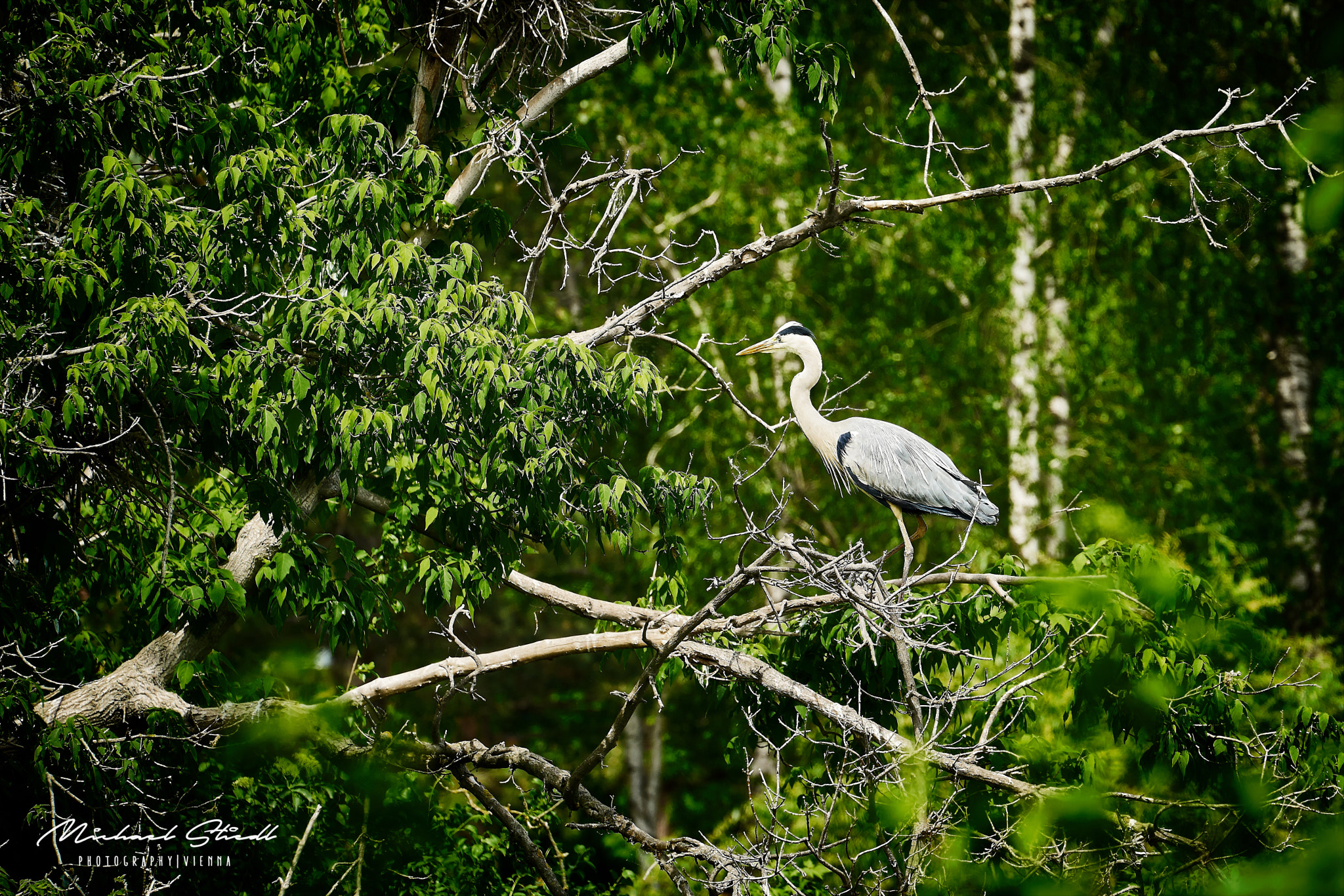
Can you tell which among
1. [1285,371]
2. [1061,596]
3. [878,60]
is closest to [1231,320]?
[1285,371]

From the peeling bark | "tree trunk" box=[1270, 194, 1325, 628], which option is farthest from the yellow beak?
"tree trunk" box=[1270, 194, 1325, 628]

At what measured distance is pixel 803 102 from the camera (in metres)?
7.82

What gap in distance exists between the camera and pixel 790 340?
507cm

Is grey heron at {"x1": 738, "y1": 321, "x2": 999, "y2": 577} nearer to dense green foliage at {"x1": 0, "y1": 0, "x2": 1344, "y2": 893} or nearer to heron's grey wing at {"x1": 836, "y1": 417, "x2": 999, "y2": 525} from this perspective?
heron's grey wing at {"x1": 836, "y1": 417, "x2": 999, "y2": 525}

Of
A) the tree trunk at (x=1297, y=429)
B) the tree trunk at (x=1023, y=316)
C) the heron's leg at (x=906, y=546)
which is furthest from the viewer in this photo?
the tree trunk at (x=1297, y=429)

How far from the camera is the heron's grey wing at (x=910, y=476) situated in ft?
15.5

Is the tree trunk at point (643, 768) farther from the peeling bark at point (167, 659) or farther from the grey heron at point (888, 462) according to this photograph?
the peeling bark at point (167, 659)

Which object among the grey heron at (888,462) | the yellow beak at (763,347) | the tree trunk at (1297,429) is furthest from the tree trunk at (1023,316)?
the yellow beak at (763,347)

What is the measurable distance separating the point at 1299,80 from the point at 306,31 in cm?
687

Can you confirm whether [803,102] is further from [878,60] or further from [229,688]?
[229,688]

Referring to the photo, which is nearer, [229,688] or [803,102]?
[229,688]

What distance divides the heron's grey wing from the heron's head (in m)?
0.47

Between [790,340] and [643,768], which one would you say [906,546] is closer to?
[790,340]

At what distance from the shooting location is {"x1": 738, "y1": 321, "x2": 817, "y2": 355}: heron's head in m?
5.01
